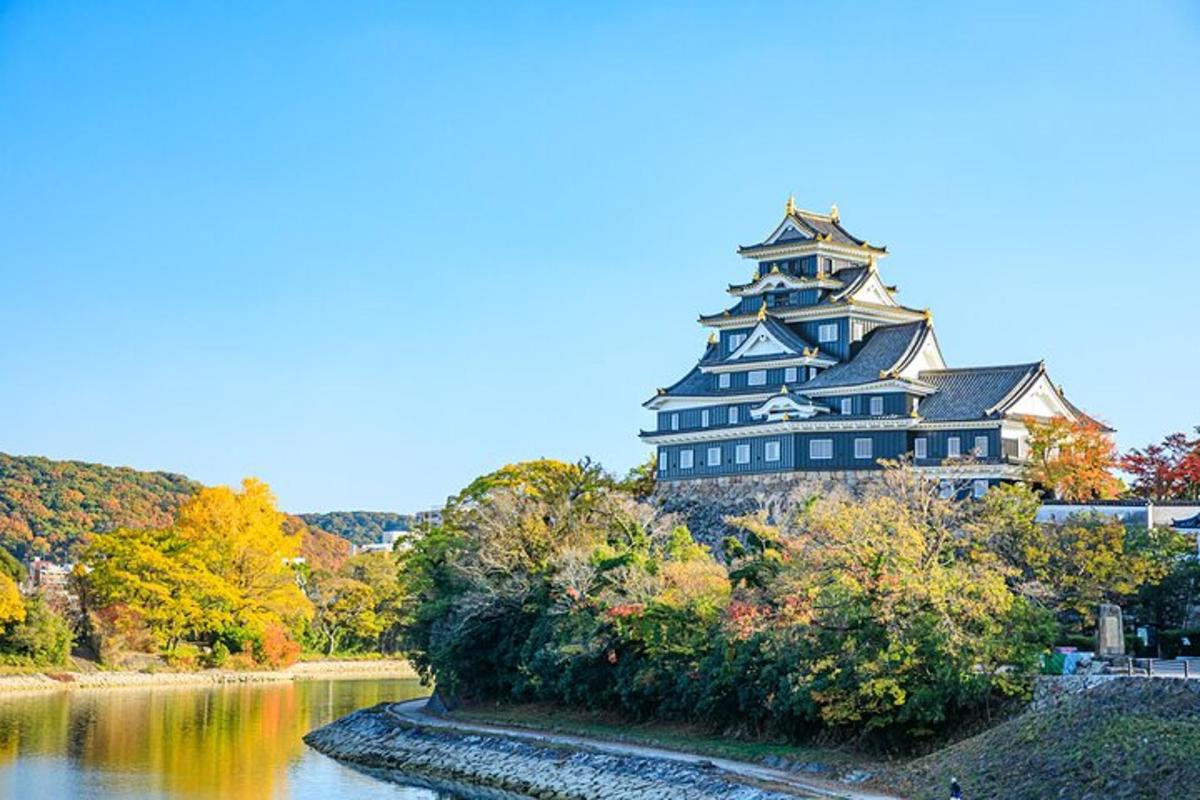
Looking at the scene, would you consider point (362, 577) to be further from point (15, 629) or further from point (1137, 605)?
point (1137, 605)

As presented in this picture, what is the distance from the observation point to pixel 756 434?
5550 centimetres

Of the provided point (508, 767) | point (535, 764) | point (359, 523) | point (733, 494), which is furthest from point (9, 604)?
point (359, 523)

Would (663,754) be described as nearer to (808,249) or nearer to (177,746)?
(177,746)

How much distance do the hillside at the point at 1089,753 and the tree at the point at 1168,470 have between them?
23101 millimetres

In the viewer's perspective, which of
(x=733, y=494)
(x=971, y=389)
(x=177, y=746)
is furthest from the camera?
(x=733, y=494)

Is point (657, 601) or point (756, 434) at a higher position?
point (756, 434)

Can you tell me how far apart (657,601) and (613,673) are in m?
2.76

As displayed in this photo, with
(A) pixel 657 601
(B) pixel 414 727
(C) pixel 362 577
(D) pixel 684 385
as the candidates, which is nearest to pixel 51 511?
(C) pixel 362 577

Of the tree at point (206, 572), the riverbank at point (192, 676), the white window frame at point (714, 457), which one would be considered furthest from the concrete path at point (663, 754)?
the tree at point (206, 572)

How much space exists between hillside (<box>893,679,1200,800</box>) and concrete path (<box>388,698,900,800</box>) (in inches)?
49.7

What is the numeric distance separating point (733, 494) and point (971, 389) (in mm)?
8965

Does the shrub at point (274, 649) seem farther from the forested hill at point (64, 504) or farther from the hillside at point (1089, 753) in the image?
the hillside at point (1089, 753)

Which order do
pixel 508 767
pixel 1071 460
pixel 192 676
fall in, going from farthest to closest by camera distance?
pixel 192 676 < pixel 1071 460 < pixel 508 767

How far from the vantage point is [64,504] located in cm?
11219
